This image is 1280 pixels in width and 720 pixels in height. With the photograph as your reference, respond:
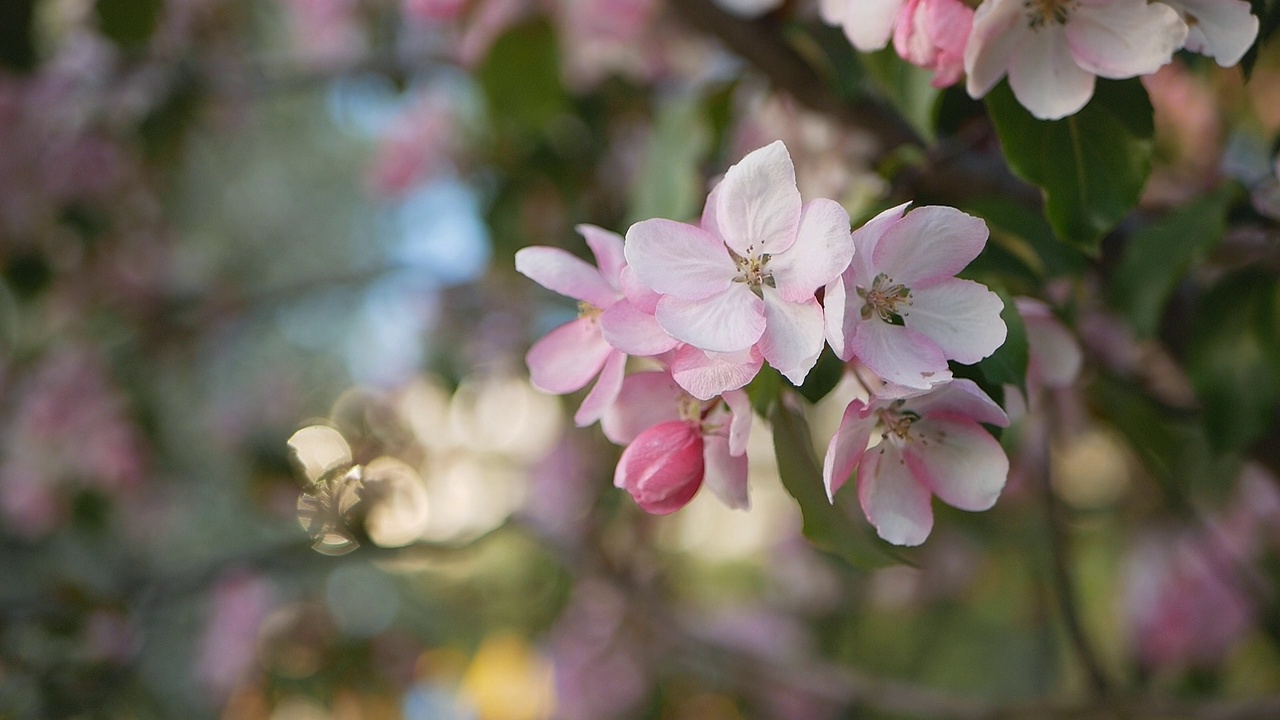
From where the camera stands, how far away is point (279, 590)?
1.97 metres

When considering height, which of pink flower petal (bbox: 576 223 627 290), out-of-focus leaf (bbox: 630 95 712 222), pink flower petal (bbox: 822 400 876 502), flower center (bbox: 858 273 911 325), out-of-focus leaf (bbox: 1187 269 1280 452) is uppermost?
flower center (bbox: 858 273 911 325)

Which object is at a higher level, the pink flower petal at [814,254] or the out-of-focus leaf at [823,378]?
the pink flower petal at [814,254]

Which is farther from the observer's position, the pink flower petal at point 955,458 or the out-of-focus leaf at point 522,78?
the out-of-focus leaf at point 522,78

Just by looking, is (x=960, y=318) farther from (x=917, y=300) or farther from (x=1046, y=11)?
(x=1046, y=11)

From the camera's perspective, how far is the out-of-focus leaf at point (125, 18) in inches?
34.6

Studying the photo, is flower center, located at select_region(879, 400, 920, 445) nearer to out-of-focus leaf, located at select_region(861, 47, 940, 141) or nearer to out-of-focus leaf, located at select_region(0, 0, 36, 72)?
out-of-focus leaf, located at select_region(861, 47, 940, 141)

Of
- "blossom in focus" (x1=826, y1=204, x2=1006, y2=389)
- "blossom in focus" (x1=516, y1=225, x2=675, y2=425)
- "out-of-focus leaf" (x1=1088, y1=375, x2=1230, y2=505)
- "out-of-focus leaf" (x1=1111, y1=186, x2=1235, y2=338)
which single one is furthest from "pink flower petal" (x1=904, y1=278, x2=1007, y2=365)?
"out-of-focus leaf" (x1=1088, y1=375, x2=1230, y2=505)

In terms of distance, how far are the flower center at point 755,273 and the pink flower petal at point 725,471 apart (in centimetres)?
8

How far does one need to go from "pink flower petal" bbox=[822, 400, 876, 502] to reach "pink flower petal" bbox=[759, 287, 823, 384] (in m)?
0.03

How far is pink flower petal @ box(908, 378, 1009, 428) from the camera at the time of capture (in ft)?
1.18

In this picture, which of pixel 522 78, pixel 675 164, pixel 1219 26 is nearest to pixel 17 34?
pixel 522 78

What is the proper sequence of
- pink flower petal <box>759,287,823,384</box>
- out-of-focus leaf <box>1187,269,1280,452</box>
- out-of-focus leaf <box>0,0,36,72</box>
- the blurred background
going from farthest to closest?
out-of-focus leaf <box>0,0,36,72</box>
the blurred background
out-of-focus leaf <box>1187,269,1280,452</box>
pink flower petal <box>759,287,823,384</box>

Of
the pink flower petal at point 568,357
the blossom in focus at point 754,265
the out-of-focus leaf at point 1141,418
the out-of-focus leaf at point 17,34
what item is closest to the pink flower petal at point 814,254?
the blossom in focus at point 754,265

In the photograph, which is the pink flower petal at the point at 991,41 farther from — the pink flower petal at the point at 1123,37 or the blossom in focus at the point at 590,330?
the blossom in focus at the point at 590,330
